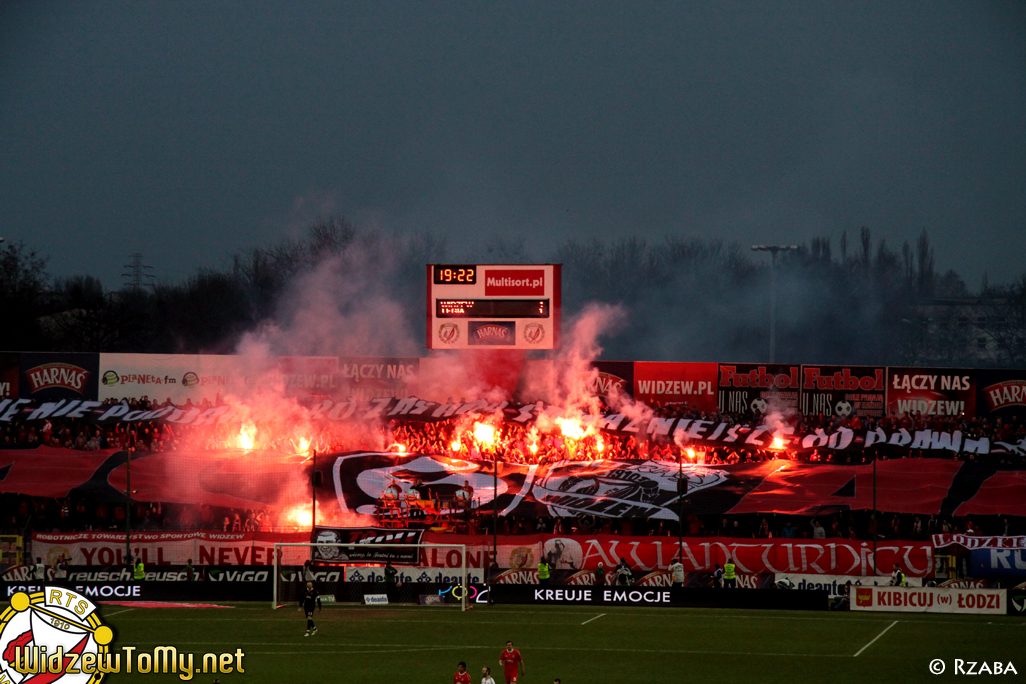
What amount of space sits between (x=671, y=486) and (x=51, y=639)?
90.3ft

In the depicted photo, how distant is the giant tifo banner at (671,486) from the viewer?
36.7 metres

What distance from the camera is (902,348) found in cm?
8144

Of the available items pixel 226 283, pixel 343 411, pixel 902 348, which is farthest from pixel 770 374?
pixel 226 283

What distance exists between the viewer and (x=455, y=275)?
1697 inches

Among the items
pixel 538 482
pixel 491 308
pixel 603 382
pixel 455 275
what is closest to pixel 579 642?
pixel 538 482

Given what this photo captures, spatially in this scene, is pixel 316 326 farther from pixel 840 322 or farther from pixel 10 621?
pixel 10 621

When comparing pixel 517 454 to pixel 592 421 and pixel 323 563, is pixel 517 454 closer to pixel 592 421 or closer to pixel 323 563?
pixel 592 421

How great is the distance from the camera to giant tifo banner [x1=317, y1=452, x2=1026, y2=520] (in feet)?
120

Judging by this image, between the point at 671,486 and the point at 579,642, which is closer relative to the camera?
the point at 579,642

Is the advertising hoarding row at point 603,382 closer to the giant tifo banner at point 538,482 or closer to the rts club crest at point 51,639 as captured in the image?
the giant tifo banner at point 538,482

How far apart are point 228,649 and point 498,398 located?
2483cm

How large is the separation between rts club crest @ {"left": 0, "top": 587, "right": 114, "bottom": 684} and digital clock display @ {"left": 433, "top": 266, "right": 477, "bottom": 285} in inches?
1178

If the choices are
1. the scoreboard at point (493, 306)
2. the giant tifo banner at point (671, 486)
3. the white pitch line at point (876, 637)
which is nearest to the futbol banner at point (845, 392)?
the giant tifo banner at point (671, 486)

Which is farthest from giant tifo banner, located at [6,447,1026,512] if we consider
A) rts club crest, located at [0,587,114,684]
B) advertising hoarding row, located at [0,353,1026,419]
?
rts club crest, located at [0,587,114,684]
